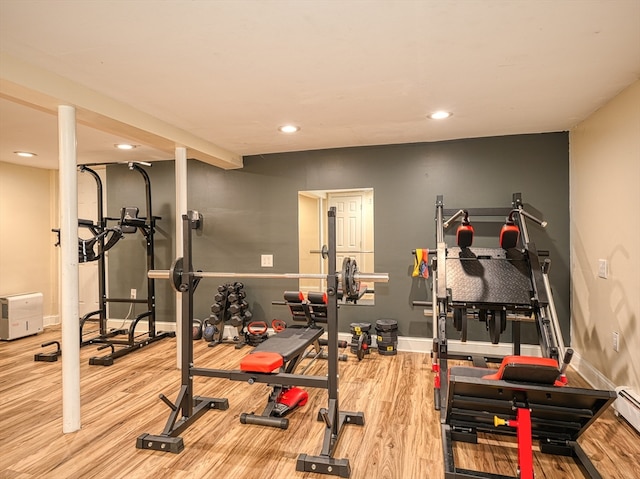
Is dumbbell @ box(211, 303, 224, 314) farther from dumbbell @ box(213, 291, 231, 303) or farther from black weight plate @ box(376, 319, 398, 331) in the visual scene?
black weight plate @ box(376, 319, 398, 331)

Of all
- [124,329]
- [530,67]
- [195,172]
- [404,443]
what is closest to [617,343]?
[404,443]

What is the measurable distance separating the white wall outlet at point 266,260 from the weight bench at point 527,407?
274 centimetres

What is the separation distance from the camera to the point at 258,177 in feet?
14.8

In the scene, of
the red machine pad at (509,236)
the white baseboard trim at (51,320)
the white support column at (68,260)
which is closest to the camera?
the white support column at (68,260)

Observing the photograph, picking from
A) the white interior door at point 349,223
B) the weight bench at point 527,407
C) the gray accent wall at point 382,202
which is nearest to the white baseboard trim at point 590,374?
the gray accent wall at point 382,202

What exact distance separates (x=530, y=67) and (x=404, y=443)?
7.74 feet

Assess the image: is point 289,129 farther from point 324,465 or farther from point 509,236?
point 324,465

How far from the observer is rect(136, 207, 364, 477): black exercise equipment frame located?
1.97 metres

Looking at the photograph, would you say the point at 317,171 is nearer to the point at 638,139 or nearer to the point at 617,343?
the point at 638,139

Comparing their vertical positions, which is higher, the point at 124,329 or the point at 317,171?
the point at 317,171

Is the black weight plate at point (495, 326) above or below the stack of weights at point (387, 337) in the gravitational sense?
above

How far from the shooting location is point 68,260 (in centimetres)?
232

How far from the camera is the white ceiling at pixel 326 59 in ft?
5.27

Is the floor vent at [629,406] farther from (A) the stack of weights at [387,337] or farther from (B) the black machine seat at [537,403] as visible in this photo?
(A) the stack of weights at [387,337]
